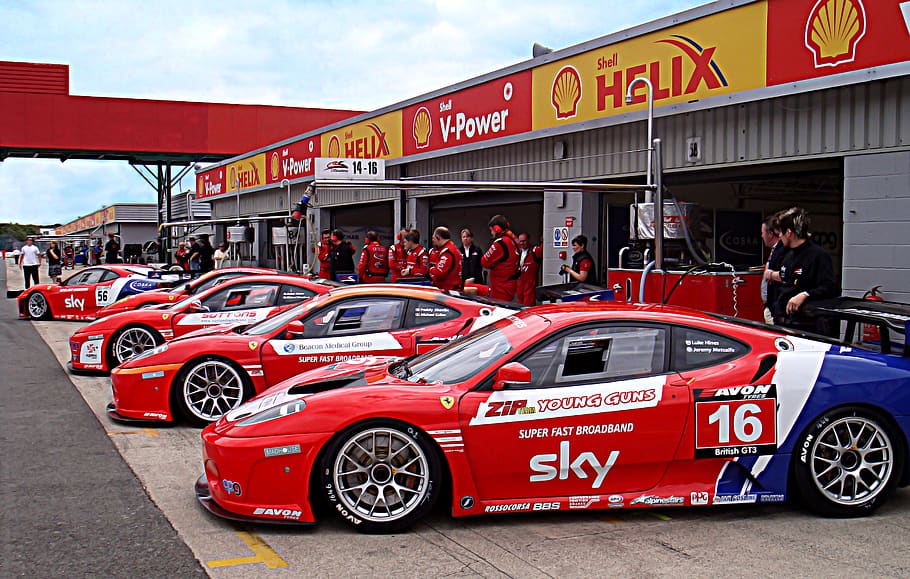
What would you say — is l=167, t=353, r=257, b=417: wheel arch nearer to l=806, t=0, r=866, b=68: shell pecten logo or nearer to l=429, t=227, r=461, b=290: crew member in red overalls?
l=429, t=227, r=461, b=290: crew member in red overalls

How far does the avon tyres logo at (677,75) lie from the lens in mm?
10523

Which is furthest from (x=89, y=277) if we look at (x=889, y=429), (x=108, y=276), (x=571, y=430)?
(x=889, y=429)

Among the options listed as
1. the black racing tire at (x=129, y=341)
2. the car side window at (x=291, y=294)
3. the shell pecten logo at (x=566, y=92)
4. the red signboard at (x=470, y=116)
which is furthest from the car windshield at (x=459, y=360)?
the red signboard at (x=470, y=116)

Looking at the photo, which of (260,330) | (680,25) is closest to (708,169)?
(680,25)

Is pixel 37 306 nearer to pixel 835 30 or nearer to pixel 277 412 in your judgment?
pixel 277 412

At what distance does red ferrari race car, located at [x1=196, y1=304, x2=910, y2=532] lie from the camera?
14.3 ft

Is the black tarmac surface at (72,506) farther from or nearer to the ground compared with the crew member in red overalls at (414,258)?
nearer to the ground

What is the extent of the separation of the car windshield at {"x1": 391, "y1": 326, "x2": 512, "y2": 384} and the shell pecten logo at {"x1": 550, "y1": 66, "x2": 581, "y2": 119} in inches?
331

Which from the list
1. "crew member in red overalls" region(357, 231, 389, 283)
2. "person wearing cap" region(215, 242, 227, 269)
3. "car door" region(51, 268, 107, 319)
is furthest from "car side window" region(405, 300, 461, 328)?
"person wearing cap" region(215, 242, 227, 269)

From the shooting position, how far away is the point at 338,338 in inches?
279

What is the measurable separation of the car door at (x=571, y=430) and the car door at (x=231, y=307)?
5.75m

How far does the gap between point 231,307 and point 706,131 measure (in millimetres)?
6488

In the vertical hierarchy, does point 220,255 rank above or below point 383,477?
above

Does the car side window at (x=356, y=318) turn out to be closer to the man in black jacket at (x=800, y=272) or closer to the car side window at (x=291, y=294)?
the car side window at (x=291, y=294)
